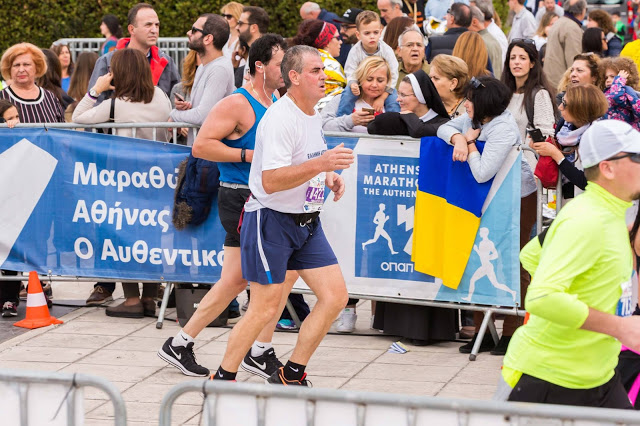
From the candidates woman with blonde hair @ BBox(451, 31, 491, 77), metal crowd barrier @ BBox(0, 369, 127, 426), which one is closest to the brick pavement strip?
metal crowd barrier @ BBox(0, 369, 127, 426)

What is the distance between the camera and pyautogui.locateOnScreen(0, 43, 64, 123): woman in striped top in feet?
29.0

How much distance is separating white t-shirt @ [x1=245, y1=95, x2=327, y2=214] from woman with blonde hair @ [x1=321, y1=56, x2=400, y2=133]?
201 cm

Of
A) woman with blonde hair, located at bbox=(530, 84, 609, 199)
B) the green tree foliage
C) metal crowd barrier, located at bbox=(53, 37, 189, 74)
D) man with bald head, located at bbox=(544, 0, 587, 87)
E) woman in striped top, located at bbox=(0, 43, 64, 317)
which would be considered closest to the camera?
woman with blonde hair, located at bbox=(530, 84, 609, 199)

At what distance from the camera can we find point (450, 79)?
785cm

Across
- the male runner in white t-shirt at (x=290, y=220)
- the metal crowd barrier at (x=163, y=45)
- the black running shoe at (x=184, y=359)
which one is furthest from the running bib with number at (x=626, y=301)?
the metal crowd barrier at (x=163, y=45)

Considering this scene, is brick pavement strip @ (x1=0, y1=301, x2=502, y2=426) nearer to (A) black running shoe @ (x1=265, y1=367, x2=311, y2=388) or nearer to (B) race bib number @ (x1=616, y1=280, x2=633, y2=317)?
(A) black running shoe @ (x1=265, y1=367, x2=311, y2=388)

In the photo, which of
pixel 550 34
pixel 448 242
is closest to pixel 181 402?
pixel 448 242

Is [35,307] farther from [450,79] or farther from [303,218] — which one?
[450,79]

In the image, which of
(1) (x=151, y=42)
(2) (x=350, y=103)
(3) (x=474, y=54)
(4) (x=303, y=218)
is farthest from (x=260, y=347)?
(1) (x=151, y=42)

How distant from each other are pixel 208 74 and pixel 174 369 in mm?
2477

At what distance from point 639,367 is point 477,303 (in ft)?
9.61

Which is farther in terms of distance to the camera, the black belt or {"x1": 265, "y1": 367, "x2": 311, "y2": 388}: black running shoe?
{"x1": 265, "y1": 367, "x2": 311, "y2": 388}: black running shoe

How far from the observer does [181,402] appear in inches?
246

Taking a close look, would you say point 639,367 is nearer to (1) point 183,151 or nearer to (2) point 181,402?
(2) point 181,402
